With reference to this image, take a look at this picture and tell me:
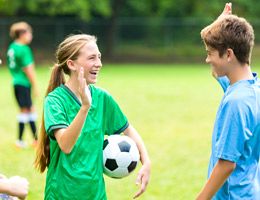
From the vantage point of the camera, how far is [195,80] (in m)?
23.7

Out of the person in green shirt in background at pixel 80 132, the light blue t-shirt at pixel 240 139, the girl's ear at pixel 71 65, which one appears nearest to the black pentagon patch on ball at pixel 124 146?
the person in green shirt in background at pixel 80 132

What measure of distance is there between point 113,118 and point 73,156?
1.52 feet

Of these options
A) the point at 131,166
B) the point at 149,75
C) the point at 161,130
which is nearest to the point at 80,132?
the point at 131,166

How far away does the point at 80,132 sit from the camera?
3.94m

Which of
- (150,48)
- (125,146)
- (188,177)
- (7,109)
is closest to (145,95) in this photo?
(7,109)

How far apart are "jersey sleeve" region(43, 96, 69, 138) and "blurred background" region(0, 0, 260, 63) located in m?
32.5

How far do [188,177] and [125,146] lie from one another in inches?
149

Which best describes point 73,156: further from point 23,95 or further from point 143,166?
point 23,95

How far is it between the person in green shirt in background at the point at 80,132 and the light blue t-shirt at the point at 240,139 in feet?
2.77

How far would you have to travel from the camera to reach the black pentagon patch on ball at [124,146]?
4438 millimetres

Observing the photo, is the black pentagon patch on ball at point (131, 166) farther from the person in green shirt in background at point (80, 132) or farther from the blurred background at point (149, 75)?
the blurred background at point (149, 75)

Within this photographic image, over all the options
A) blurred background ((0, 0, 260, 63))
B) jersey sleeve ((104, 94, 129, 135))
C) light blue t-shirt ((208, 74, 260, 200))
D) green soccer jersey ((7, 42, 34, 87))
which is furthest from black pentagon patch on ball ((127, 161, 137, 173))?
blurred background ((0, 0, 260, 63))

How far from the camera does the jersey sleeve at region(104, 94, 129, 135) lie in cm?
438

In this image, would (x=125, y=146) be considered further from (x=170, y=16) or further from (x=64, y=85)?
(x=170, y=16)
